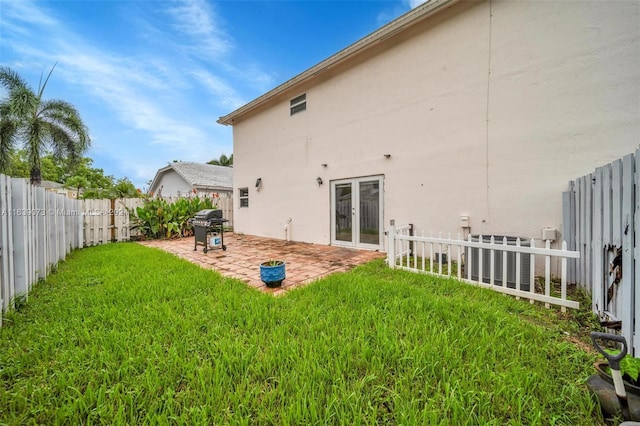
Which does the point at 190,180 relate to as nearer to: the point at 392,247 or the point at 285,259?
the point at 285,259

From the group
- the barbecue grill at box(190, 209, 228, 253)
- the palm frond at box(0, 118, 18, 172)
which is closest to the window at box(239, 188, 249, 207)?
the barbecue grill at box(190, 209, 228, 253)

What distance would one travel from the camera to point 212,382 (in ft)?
5.60

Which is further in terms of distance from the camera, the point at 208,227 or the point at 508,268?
the point at 208,227

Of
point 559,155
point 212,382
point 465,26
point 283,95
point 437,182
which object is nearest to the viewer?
point 212,382

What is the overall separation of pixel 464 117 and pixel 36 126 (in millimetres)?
18897

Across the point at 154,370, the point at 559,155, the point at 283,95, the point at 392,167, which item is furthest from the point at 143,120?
the point at 559,155

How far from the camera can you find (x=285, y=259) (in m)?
5.68

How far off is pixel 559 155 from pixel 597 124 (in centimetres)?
61

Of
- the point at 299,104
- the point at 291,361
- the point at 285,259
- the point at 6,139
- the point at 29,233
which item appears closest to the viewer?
the point at 291,361

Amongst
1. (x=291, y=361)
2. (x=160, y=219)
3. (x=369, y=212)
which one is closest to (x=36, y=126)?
(x=160, y=219)

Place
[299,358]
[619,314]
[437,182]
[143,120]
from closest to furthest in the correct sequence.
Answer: [299,358] → [619,314] → [437,182] → [143,120]

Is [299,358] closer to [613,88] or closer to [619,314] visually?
[619,314]

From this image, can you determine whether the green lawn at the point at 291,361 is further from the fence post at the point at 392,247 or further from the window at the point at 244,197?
the window at the point at 244,197

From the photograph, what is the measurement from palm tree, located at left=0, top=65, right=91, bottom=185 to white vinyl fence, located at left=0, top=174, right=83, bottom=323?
11549 millimetres
